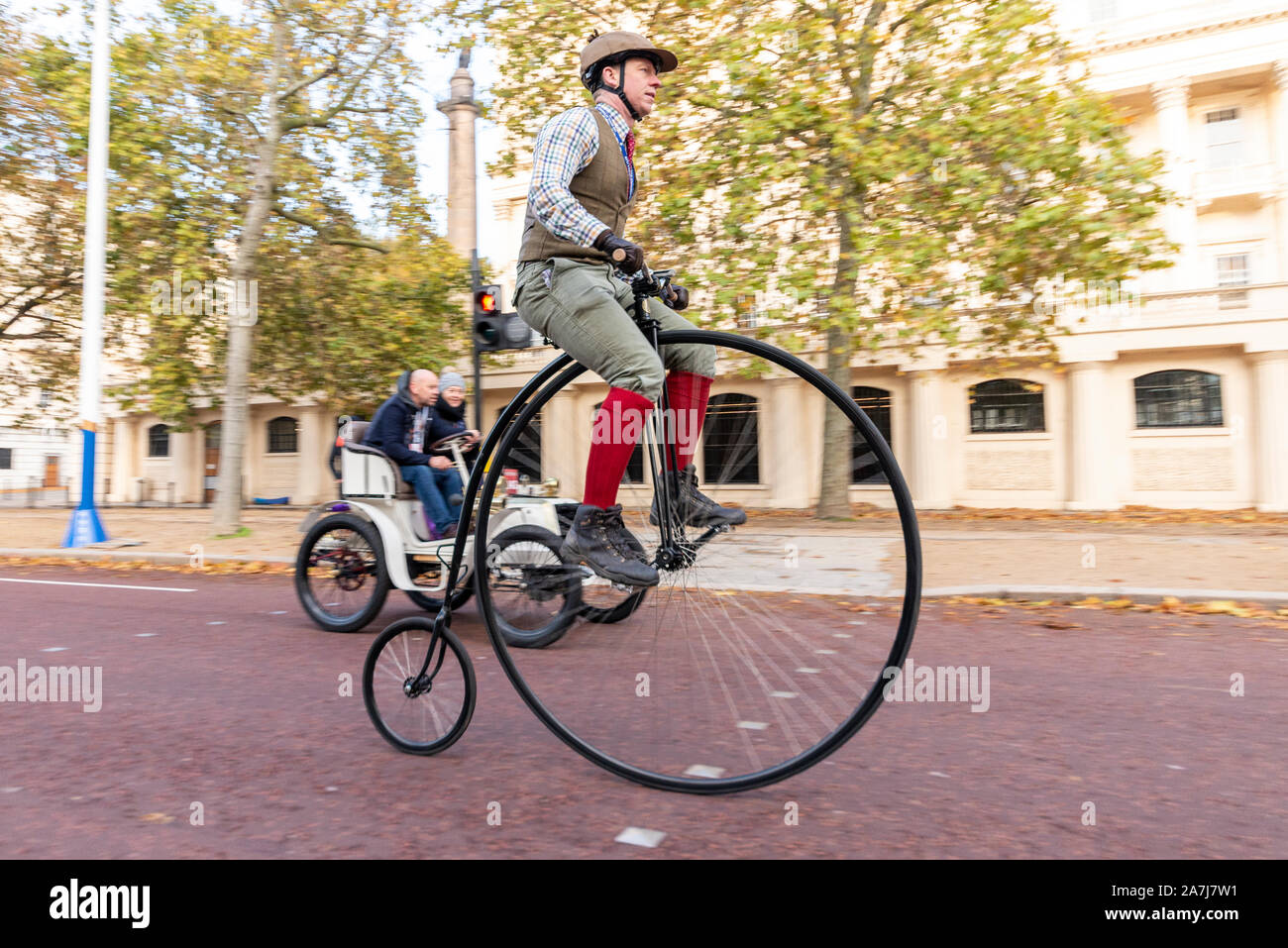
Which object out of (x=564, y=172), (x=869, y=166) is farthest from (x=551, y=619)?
(x=869, y=166)

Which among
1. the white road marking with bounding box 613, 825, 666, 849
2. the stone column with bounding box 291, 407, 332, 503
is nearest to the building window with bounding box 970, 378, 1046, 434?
the stone column with bounding box 291, 407, 332, 503

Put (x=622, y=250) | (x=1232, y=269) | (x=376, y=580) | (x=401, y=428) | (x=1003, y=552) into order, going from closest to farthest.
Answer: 1. (x=622, y=250)
2. (x=376, y=580)
3. (x=401, y=428)
4. (x=1003, y=552)
5. (x=1232, y=269)

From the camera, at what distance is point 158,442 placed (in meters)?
39.0

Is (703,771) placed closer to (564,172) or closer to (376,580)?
(564,172)

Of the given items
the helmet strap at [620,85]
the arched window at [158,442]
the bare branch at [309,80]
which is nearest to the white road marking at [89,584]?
the helmet strap at [620,85]

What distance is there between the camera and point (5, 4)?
16531 mm

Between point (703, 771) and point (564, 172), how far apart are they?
213 cm

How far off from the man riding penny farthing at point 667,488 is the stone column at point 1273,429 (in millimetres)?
24478

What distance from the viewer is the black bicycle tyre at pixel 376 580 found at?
249 inches

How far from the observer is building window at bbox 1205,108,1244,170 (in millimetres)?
27500

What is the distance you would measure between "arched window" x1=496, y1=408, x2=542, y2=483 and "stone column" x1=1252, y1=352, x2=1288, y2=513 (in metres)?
24.9

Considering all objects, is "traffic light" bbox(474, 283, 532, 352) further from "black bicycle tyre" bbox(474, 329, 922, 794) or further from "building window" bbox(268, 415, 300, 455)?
"building window" bbox(268, 415, 300, 455)

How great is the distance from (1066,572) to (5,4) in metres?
20.7
